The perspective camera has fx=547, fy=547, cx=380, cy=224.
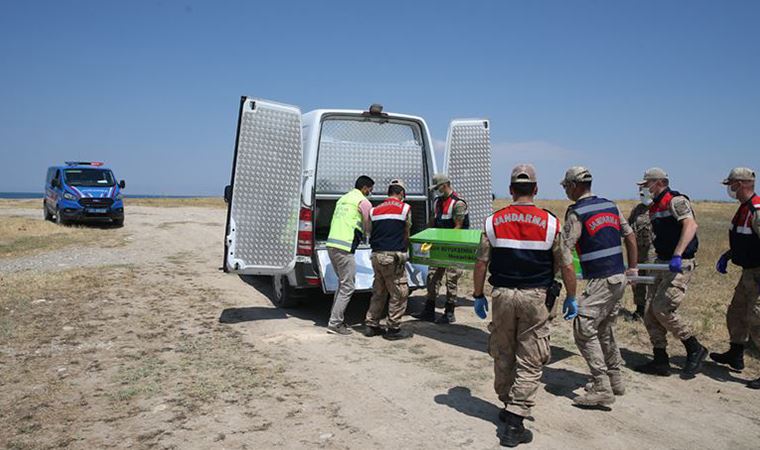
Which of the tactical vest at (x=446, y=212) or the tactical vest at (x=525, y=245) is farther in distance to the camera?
the tactical vest at (x=446, y=212)

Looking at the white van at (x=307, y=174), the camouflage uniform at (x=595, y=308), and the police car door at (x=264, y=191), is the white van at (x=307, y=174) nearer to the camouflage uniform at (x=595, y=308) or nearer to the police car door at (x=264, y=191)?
the police car door at (x=264, y=191)

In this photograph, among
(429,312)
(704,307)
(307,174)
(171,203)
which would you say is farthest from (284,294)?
(171,203)

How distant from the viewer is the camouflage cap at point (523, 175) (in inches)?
154

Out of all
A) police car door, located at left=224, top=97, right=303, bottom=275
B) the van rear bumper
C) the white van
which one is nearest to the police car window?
the van rear bumper

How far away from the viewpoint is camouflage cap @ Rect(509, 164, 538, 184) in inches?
154

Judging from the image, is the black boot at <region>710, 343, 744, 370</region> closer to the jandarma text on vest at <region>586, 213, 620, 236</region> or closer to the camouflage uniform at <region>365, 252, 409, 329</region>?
the jandarma text on vest at <region>586, 213, 620, 236</region>

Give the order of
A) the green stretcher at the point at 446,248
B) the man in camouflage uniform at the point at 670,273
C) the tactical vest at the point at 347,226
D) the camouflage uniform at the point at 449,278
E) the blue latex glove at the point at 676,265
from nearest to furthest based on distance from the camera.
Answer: the blue latex glove at the point at 676,265, the man in camouflage uniform at the point at 670,273, the green stretcher at the point at 446,248, the tactical vest at the point at 347,226, the camouflage uniform at the point at 449,278

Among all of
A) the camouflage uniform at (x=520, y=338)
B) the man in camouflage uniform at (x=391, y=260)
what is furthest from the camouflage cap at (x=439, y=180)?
the camouflage uniform at (x=520, y=338)

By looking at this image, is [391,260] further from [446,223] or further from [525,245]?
[525,245]

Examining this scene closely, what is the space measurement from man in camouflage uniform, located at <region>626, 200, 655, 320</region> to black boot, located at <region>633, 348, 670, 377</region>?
2297mm

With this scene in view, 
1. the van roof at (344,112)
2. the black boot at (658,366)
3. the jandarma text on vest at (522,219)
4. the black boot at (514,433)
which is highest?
the van roof at (344,112)

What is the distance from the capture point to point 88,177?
18062 millimetres

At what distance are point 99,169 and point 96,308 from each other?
43.3 ft

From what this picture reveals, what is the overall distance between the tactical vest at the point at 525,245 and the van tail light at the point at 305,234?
3124 millimetres
